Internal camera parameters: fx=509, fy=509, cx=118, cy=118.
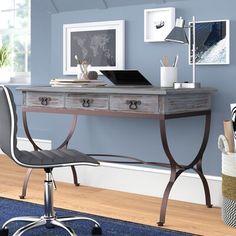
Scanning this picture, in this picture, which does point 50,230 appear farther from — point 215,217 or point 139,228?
point 215,217

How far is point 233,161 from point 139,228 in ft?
2.28

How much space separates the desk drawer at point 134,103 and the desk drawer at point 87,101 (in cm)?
7

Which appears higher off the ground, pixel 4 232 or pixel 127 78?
pixel 127 78

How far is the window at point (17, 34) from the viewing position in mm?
5734

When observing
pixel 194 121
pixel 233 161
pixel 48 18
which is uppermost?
pixel 48 18

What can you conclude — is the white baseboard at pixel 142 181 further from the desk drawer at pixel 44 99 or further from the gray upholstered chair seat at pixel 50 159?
the gray upholstered chair seat at pixel 50 159

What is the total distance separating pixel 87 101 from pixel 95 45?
0.84 m

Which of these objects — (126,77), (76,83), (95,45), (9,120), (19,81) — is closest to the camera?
(9,120)

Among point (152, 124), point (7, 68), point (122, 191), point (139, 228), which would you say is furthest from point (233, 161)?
point (7, 68)

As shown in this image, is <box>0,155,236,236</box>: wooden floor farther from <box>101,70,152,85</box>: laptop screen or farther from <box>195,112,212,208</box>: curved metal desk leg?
<box>101,70,152,85</box>: laptop screen

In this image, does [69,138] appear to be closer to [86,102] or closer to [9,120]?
[86,102]

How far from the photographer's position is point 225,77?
356 cm

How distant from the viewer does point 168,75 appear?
141 inches

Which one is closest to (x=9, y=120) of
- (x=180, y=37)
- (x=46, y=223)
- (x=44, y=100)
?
(x=46, y=223)
